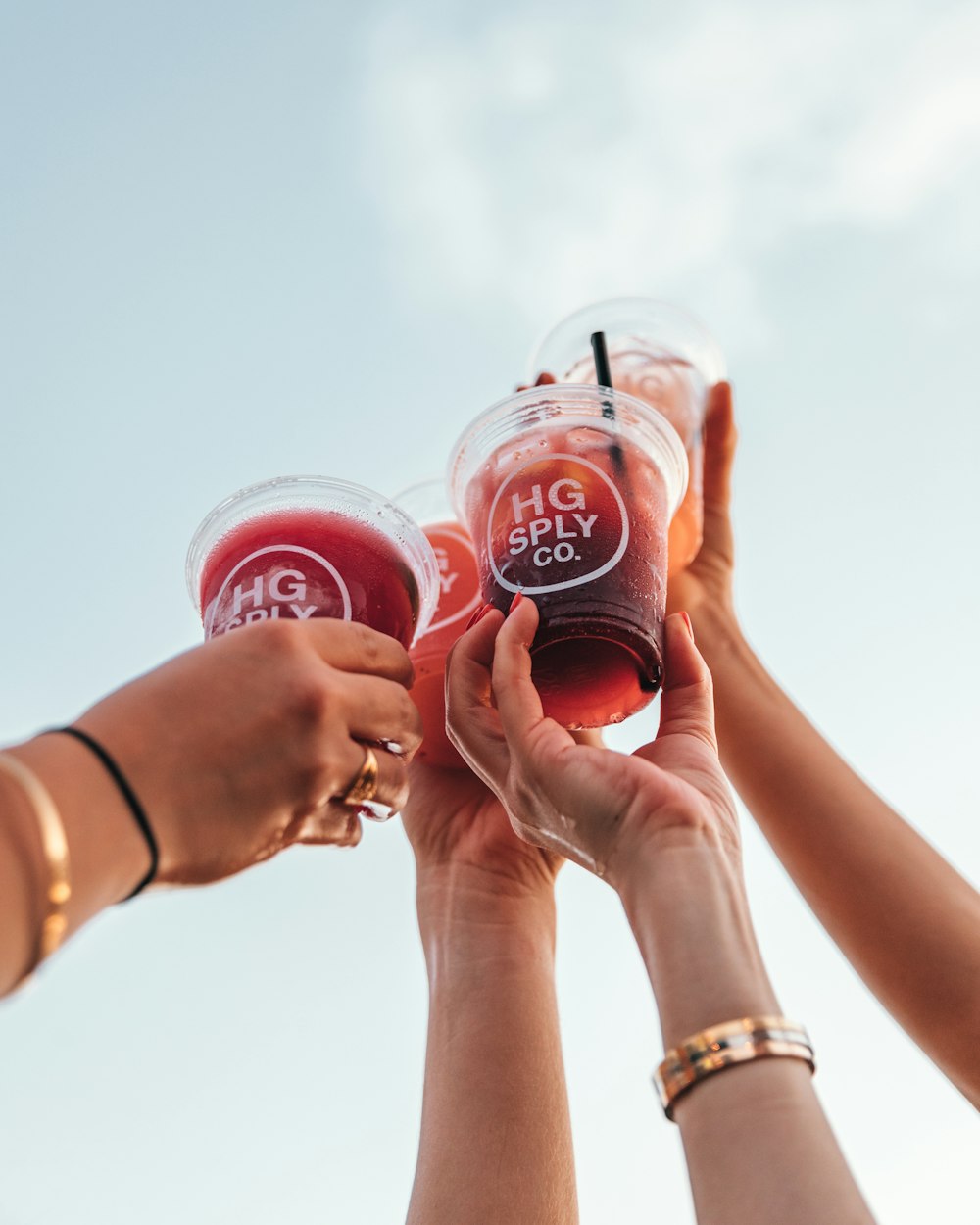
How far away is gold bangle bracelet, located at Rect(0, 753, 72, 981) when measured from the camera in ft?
4.32

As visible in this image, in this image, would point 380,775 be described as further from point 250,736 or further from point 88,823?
point 88,823

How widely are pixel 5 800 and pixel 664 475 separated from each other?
5.30 feet

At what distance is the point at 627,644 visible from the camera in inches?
80.1

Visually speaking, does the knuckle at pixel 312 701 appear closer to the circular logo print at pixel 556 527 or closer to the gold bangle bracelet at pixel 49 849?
the gold bangle bracelet at pixel 49 849

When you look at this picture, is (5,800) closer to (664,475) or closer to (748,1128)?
(748,1128)

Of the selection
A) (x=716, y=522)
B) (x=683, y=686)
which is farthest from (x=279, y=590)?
(x=716, y=522)

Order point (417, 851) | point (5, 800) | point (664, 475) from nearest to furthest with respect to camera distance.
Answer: point (5, 800) → point (664, 475) → point (417, 851)

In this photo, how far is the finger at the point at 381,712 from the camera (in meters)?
1.75

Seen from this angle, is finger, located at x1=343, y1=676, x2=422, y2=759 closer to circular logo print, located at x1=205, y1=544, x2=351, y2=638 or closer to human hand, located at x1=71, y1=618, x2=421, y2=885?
human hand, located at x1=71, y1=618, x2=421, y2=885

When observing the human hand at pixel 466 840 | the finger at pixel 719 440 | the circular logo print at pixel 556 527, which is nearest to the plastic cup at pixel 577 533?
the circular logo print at pixel 556 527

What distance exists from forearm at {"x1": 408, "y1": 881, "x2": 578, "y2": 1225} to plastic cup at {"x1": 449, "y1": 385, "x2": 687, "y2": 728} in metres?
0.67

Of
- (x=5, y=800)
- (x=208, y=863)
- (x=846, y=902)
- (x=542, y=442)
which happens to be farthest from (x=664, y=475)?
(x=5, y=800)

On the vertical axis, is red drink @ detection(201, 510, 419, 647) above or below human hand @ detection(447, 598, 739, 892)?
above

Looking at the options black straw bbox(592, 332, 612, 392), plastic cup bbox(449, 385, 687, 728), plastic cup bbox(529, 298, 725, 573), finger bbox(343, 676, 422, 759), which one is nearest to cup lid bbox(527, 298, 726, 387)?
plastic cup bbox(529, 298, 725, 573)
